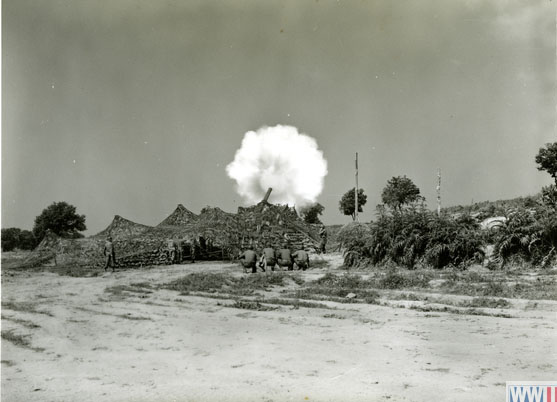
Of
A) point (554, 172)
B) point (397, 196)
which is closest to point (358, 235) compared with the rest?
point (554, 172)

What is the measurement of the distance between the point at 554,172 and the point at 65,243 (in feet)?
98.0

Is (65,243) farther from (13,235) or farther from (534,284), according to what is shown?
(13,235)

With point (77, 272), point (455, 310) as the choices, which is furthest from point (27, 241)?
point (455, 310)

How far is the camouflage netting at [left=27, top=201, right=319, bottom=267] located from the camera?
2381cm

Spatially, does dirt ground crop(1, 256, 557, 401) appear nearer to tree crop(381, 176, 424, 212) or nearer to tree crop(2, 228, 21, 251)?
tree crop(381, 176, 424, 212)

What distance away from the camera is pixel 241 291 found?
12789mm

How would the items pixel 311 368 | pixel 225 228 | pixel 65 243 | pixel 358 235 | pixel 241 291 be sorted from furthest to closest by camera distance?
1. pixel 225 228
2. pixel 65 243
3. pixel 358 235
4. pixel 241 291
5. pixel 311 368

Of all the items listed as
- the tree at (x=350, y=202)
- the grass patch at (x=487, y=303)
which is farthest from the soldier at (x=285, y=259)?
the tree at (x=350, y=202)

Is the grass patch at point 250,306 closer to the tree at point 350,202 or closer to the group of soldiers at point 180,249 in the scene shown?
the group of soldiers at point 180,249

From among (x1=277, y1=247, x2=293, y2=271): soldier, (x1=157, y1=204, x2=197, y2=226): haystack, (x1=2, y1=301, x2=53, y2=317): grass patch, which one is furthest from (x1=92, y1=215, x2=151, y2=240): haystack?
(x1=2, y1=301, x2=53, y2=317): grass patch

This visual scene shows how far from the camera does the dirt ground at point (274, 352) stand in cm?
499

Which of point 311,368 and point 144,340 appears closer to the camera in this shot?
point 311,368

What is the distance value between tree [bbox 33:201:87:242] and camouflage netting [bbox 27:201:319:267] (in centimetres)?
1479

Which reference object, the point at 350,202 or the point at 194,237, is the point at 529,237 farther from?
the point at 350,202
